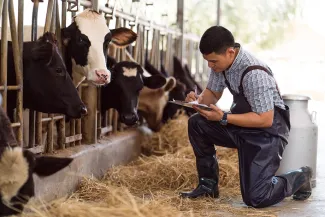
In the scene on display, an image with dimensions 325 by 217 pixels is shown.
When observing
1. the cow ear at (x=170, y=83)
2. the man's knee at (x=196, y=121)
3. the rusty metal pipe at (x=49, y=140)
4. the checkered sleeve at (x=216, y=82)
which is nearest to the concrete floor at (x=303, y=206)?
the man's knee at (x=196, y=121)

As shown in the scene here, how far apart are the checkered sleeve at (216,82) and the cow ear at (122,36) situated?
152 centimetres

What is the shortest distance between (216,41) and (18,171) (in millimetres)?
2347

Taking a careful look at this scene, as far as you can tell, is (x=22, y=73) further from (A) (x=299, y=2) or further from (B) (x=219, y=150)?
(A) (x=299, y=2)

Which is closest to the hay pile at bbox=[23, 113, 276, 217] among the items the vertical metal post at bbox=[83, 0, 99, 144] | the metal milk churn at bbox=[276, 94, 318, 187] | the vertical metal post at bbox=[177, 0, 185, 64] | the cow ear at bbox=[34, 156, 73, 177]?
the cow ear at bbox=[34, 156, 73, 177]

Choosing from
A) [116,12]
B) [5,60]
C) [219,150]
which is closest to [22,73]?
[5,60]

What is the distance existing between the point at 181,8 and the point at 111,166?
637cm

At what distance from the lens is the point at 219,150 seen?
25.4 feet

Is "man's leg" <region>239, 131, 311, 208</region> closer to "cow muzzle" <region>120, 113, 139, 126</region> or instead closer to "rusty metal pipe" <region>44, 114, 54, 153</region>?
"rusty metal pipe" <region>44, 114, 54, 153</region>

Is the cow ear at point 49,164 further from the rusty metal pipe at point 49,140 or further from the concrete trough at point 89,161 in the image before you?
the rusty metal pipe at point 49,140

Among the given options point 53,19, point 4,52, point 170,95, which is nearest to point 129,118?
point 53,19

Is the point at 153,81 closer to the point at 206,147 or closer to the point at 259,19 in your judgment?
the point at 206,147

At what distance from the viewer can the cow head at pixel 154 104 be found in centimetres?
880

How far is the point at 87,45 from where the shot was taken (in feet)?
20.5

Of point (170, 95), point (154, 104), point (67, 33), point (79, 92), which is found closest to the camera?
point (67, 33)
